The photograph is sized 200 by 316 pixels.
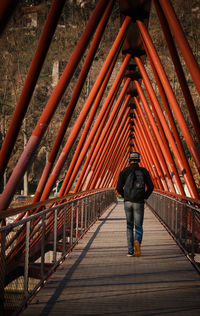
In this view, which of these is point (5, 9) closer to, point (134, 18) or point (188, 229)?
point (188, 229)

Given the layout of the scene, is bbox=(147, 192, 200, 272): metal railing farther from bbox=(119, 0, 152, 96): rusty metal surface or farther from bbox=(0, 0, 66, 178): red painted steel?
bbox=(119, 0, 152, 96): rusty metal surface

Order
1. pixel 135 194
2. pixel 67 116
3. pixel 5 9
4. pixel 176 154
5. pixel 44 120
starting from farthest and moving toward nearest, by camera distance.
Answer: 1. pixel 176 154
2. pixel 67 116
3. pixel 44 120
4. pixel 135 194
5. pixel 5 9

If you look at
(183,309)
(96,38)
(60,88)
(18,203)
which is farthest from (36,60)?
(18,203)

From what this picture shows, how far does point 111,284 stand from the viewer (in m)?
5.08

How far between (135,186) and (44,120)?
2504 millimetres

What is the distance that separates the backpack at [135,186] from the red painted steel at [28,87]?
211 centimetres

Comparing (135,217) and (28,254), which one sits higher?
(135,217)

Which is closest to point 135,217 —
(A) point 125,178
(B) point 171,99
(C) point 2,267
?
(A) point 125,178

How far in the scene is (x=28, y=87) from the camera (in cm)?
707

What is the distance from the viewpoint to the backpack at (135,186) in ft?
22.5

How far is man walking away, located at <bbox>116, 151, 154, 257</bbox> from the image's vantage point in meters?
6.88

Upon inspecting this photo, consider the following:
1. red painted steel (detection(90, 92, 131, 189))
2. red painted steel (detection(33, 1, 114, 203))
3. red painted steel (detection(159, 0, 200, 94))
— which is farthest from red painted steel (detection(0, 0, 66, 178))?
red painted steel (detection(90, 92, 131, 189))

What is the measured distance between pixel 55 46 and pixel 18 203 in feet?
177

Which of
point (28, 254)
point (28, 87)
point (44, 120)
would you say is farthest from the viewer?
point (44, 120)
